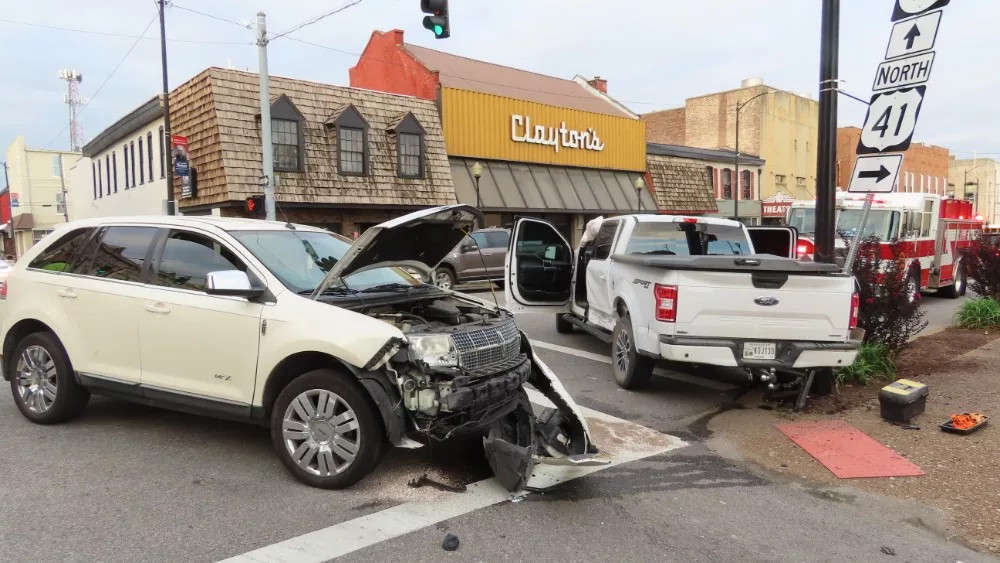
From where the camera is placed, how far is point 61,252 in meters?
5.56

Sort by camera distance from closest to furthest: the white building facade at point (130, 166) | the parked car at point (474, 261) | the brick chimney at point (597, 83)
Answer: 1. the parked car at point (474, 261)
2. the white building facade at point (130, 166)
3. the brick chimney at point (597, 83)

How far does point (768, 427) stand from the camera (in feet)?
19.3

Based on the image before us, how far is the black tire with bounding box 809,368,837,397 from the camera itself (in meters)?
6.61

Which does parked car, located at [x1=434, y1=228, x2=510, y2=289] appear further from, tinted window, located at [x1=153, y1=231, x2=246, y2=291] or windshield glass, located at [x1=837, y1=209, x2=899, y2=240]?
tinted window, located at [x1=153, y1=231, x2=246, y2=291]

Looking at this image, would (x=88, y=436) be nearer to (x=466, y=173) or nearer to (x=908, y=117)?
(x=908, y=117)

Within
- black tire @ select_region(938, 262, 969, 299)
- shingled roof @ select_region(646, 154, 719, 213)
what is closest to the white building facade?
shingled roof @ select_region(646, 154, 719, 213)

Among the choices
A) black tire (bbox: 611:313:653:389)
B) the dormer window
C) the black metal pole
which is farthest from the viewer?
the dormer window

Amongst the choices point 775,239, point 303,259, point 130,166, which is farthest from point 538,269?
point 130,166

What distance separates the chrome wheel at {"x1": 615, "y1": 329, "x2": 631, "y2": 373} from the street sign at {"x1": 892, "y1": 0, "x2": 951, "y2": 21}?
4070 mm

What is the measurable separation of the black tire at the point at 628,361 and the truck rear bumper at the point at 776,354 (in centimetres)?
82

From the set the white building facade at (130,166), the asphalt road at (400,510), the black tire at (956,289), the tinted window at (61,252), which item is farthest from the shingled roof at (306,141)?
the black tire at (956,289)

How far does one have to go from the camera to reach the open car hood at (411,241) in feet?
14.2

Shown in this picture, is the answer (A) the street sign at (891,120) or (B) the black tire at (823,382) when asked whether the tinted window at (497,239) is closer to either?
(A) the street sign at (891,120)

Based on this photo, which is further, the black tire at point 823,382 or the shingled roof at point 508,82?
the shingled roof at point 508,82
